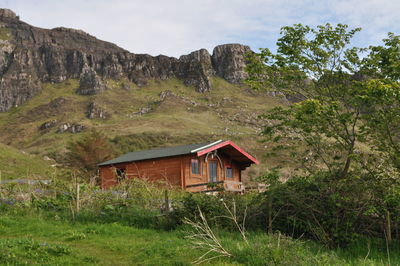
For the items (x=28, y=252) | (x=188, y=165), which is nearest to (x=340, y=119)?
(x=28, y=252)

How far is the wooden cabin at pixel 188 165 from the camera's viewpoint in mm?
29984

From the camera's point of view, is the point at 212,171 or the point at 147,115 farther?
the point at 147,115

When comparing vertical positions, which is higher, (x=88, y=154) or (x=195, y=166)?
(x=88, y=154)

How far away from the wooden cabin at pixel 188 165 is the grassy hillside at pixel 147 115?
41161mm

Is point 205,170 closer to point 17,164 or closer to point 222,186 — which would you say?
point 222,186

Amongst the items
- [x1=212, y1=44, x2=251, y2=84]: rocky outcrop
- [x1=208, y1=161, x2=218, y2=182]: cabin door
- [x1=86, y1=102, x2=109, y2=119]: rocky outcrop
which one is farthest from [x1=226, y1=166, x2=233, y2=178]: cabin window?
[x1=212, y1=44, x2=251, y2=84]: rocky outcrop

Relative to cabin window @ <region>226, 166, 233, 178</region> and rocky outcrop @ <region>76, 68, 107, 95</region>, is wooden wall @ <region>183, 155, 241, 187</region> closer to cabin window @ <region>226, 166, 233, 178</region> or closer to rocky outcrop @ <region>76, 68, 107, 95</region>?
cabin window @ <region>226, 166, 233, 178</region>

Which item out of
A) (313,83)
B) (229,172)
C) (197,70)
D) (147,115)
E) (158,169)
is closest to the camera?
(313,83)

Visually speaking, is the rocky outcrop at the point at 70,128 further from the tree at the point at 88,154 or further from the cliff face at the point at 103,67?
the cliff face at the point at 103,67

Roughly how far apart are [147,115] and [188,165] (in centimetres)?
9257

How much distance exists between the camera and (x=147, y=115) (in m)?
121

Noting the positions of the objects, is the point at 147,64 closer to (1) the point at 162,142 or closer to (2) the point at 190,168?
(1) the point at 162,142

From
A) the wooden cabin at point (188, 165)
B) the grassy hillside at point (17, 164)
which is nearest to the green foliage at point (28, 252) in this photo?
the wooden cabin at point (188, 165)

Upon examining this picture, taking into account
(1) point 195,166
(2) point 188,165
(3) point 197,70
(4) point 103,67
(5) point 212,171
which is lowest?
(5) point 212,171
